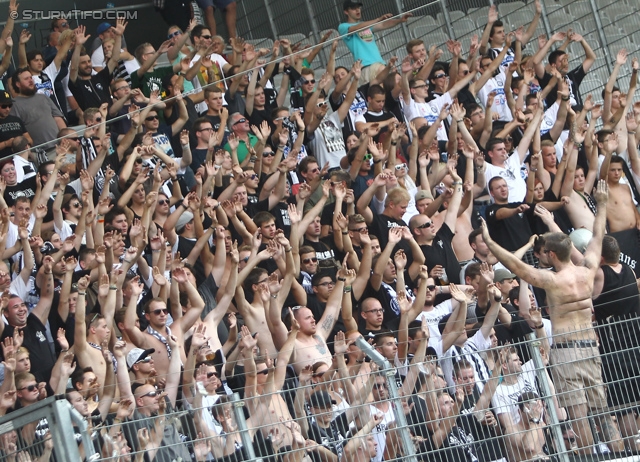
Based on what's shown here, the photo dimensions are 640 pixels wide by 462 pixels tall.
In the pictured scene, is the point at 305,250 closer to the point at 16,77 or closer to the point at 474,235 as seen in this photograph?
the point at 474,235

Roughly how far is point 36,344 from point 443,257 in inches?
149

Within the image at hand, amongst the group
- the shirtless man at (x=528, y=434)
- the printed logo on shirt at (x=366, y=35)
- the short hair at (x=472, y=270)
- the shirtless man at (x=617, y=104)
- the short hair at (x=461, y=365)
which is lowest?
the shirtless man at (x=528, y=434)

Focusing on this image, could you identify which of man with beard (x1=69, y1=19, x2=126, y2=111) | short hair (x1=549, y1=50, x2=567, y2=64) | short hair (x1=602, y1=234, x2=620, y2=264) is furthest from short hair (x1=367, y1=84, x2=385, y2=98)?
short hair (x1=602, y1=234, x2=620, y2=264)

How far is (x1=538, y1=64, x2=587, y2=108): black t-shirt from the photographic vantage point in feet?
49.0

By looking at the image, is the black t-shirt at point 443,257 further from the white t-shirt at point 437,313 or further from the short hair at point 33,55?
the short hair at point 33,55

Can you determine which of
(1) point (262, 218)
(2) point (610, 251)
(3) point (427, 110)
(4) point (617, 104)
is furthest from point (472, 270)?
(4) point (617, 104)

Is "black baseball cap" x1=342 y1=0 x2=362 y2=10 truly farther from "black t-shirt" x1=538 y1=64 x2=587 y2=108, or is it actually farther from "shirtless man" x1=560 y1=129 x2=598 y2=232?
"shirtless man" x1=560 y1=129 x2=598 y2=232

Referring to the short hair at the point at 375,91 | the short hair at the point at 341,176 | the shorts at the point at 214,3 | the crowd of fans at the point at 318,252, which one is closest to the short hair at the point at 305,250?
the crowd of fans at the point at 318,252

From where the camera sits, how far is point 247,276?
1027 cm

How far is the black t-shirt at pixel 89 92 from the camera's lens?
531 inches

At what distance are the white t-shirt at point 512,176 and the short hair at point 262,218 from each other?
2623mm

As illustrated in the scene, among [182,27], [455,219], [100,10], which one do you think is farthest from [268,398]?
[100,10]

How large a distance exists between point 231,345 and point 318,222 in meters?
2.33

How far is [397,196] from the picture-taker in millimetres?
11891
